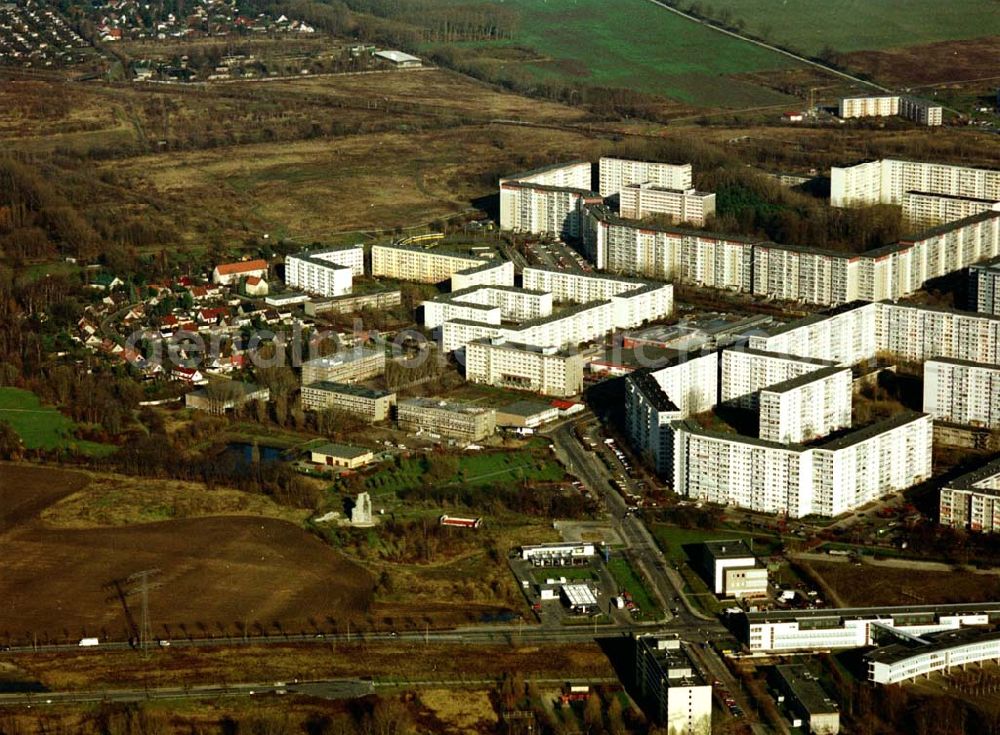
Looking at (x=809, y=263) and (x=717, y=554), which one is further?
(x=809, y=263)

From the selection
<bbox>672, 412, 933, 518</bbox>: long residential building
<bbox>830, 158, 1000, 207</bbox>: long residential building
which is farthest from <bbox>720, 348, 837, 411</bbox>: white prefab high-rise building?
<bbox>830, 158, 1000, 207</bbox>: long residential building

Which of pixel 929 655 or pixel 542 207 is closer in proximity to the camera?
pixel 929 655

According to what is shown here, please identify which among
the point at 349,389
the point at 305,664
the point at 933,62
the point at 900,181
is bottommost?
the point at 305,664

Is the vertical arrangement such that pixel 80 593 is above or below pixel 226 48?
below

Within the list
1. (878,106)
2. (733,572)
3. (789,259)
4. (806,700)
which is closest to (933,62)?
(878,106)

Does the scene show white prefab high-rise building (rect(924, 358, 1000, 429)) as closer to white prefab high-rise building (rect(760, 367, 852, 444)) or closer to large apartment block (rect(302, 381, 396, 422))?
white prefab high-rise building (rect(760, 367, 852, 444))

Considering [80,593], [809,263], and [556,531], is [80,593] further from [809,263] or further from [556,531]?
[809,263]

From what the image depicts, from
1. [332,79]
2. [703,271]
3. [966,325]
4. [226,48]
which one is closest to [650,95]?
[332,79]

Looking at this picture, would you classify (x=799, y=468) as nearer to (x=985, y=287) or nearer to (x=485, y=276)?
(x=985, y=287)
